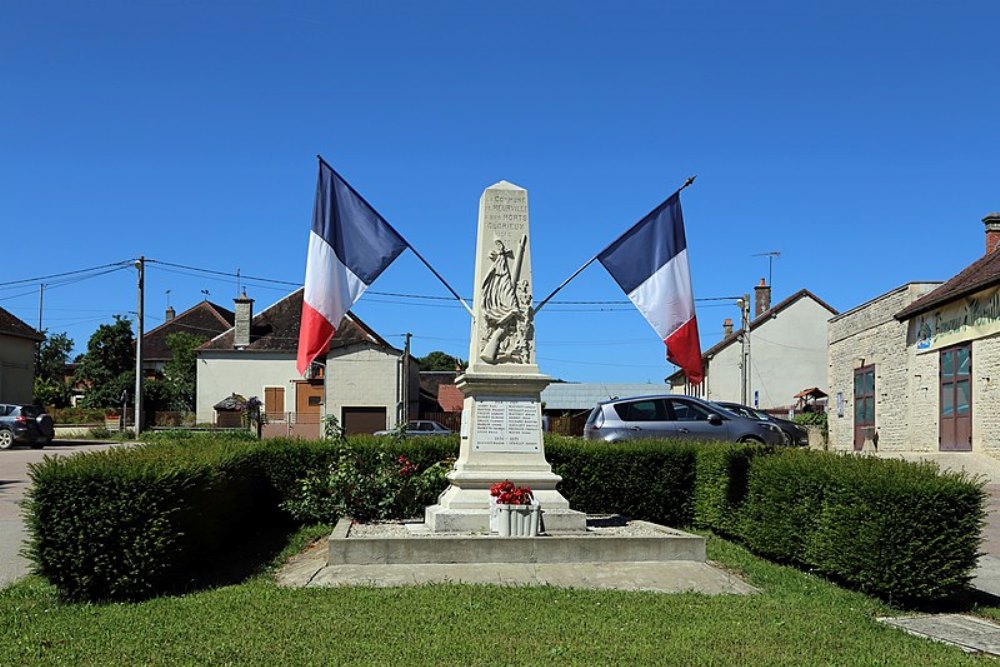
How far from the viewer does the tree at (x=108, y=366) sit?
62.3m

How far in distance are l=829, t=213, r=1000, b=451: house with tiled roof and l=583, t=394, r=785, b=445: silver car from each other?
7908mm

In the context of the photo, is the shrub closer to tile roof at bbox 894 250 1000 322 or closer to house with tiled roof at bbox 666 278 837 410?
tile roof at bbox 894 250 1000 322

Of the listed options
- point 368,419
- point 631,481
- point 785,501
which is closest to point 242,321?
point 368,419

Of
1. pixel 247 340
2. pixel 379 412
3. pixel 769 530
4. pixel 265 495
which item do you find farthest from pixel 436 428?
pixel 769 530

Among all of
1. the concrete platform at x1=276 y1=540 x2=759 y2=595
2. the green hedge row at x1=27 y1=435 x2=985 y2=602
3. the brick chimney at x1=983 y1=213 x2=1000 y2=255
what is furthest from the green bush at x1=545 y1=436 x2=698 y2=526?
the brick chimney at x1=983 y1=213 x2=1000 y2=255

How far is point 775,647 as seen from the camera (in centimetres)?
651

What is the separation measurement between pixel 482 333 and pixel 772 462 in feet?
11.9

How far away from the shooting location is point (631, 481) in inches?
567

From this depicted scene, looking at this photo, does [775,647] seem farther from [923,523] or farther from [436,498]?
[436,498]

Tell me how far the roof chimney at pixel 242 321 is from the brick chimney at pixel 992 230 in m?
36.5

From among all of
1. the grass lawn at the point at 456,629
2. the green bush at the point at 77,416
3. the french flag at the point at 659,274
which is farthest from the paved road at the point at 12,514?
the green bush at the point at 77,416

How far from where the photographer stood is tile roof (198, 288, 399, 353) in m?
53.9

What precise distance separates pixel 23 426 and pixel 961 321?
30.4 m

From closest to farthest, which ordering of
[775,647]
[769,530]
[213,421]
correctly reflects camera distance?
[775,647]
[769,530]
[213,421]
